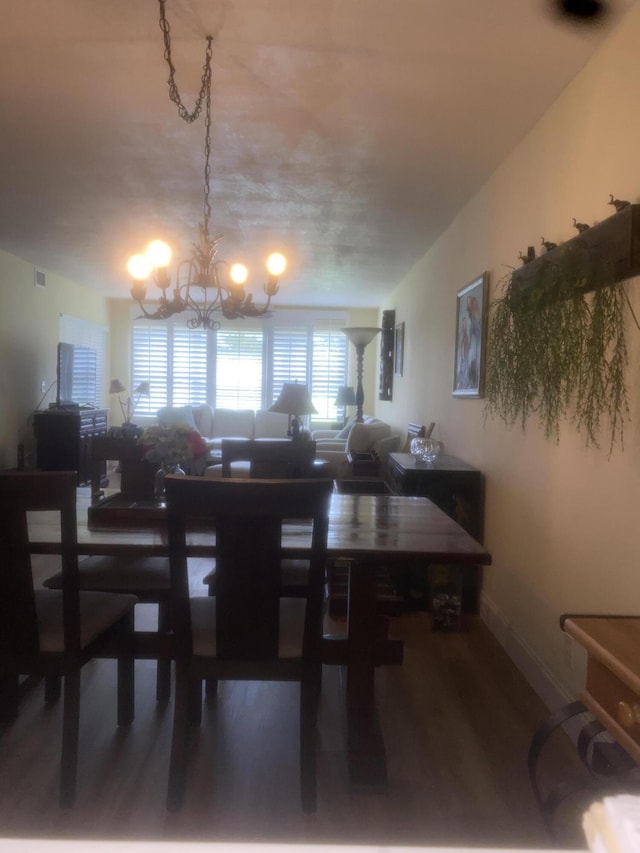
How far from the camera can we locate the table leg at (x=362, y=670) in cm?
197

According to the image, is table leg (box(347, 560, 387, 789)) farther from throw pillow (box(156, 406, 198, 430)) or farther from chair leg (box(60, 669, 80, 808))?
throw pillow (box(156, 406, 198, 430))

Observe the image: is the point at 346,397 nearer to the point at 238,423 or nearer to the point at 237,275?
the point at 238,423

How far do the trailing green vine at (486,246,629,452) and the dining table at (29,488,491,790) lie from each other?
59cm

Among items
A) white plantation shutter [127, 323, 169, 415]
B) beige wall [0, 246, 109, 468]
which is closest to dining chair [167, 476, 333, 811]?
beige wall [0, 246, 109, 468]

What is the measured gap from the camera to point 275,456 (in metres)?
2.79

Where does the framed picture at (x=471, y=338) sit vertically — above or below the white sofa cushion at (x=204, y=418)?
above

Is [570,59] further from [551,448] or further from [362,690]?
[362,690]

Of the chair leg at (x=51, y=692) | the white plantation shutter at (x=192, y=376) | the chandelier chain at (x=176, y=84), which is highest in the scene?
the chandelier chain at (x=176, y=84)

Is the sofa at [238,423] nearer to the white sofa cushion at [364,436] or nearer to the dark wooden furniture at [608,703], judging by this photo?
the white sofa cushion at [364,436]

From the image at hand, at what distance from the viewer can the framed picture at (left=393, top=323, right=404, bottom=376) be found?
648cm

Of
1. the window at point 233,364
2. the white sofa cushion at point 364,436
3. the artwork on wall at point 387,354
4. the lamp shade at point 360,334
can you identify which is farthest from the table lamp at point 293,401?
the window at point 233,364

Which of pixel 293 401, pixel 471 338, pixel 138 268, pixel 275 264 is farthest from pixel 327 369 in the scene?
pixel 138 268

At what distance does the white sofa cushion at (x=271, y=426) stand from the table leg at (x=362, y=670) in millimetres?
6528

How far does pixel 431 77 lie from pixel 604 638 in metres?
2.17
